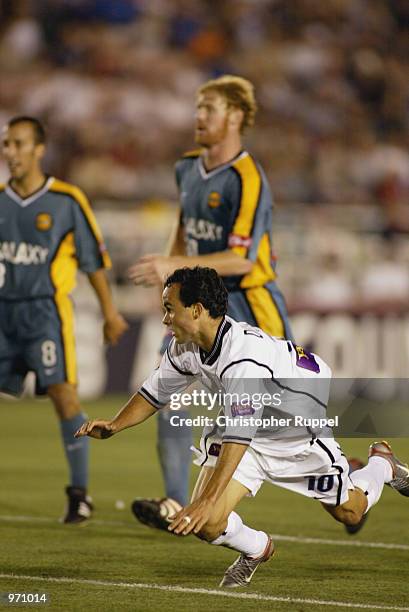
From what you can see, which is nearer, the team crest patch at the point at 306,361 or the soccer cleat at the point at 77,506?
the team crest patch at the point at 306,361

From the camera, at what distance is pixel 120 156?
16906 millimetres

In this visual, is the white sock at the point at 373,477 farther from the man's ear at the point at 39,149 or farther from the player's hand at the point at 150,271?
the man's ear at the point at 39,149

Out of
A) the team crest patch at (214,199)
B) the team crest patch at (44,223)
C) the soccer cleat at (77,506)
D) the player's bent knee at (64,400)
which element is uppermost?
the team crest patch at (214,199)

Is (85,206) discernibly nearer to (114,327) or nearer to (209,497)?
(114,327)

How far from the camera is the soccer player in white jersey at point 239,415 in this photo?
14.6 ft

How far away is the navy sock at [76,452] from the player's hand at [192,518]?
113 inches

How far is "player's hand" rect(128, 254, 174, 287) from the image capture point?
564 cm

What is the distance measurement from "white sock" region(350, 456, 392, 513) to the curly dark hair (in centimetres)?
120

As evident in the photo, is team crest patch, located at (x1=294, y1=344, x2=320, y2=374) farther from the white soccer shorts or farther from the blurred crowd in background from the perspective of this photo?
the blurred crowd in background

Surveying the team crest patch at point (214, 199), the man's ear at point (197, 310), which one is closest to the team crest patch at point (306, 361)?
the man's ear at point (197, 310)

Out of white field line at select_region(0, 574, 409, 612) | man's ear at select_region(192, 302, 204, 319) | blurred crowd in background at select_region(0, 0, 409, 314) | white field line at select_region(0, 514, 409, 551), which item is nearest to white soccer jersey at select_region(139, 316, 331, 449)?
man's ear at select_region(192, 302, 204, 319)

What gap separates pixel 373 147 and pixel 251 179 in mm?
11372

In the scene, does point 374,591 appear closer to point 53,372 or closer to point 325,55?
point 53,372

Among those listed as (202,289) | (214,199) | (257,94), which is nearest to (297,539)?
(214,199)
